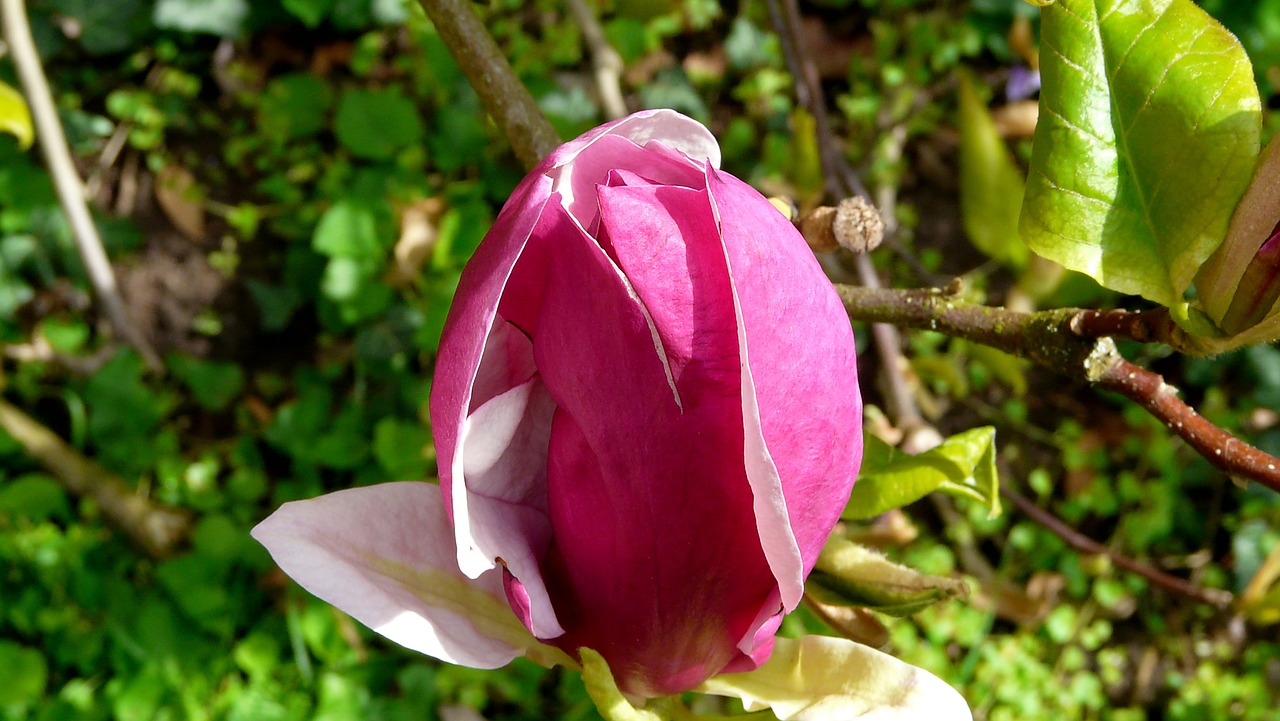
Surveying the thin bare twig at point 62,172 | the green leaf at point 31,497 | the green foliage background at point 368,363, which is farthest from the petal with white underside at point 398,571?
the green leaf at point 31,497

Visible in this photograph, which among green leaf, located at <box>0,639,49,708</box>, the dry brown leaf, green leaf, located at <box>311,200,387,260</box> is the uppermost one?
green leaf, located at <box>311,200,387,260</box>

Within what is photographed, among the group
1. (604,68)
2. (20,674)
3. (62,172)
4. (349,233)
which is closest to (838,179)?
(604,68)

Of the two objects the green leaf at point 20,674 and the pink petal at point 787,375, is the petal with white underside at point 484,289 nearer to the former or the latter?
the pink petal at point 787,375

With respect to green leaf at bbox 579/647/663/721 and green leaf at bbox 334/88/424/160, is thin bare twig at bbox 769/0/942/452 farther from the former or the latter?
green leaf at bbox 579/647/663/721

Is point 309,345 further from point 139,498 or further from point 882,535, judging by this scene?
point 882,535

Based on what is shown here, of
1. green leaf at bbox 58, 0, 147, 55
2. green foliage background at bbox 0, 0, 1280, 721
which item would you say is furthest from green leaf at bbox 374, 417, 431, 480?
green leaf at bbox 58, 0, 147, 55

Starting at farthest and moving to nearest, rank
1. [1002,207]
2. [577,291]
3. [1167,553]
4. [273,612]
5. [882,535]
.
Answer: [1167,553], [273,612], [1002,207], [882,535], [577,291]

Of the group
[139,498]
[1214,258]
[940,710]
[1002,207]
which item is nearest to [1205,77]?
[1214,258]
